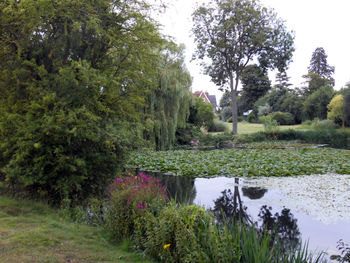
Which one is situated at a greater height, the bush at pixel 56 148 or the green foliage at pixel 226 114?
the green foliage at pixel 226 114

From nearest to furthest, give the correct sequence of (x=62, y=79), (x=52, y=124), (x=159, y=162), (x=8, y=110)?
(x=52, y=124), (x=62, y=79), (x=8, y=110), (x=159, y=162)

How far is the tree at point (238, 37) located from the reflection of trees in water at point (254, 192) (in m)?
20.1

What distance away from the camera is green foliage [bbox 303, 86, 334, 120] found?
36906 mm

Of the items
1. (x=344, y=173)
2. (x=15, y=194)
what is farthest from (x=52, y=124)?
(x=344, y=173)

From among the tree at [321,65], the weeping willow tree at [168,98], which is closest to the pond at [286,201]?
the weeping willow tree at [168,98]

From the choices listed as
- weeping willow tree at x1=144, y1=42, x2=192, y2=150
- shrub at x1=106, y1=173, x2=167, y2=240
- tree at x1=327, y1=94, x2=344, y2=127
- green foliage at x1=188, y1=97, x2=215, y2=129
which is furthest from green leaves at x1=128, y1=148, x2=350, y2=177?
tree at x1=327, y1=94, x2=344, y2=127

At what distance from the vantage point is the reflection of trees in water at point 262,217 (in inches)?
219

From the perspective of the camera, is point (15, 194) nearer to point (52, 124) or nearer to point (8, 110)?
point (8, 110)

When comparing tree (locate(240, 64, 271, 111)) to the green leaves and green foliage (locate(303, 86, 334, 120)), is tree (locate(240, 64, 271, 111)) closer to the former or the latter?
green foliage (locate(303, 86, 334, 120))

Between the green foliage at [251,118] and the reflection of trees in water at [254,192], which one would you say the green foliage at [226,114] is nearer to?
the green foliage at [251,118]

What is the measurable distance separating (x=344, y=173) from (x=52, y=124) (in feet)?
34.6

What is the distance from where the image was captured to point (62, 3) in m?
6.38

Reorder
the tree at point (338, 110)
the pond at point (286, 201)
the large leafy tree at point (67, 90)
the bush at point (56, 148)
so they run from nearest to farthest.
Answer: the pond at point (286, 201), the bush at point (56, 148), the large leafy tree at point (67, 90), the tree at point (338, 110)

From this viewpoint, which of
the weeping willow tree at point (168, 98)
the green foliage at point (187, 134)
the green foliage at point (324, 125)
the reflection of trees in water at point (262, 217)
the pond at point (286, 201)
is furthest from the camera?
the green foliage at point (324, 125)
